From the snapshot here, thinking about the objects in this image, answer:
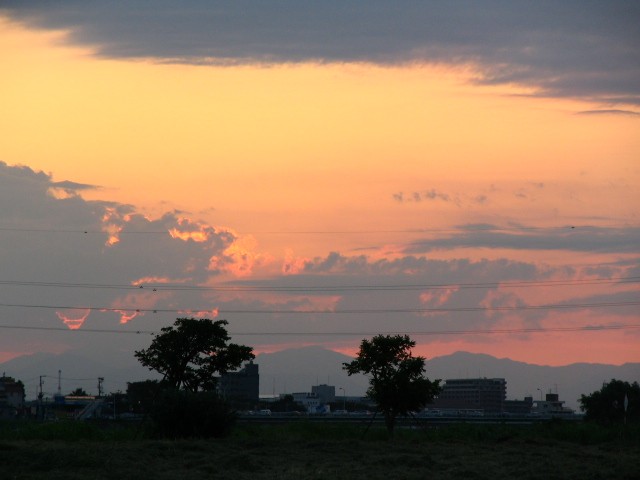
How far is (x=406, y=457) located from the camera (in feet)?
165

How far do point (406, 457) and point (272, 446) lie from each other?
27.7ft

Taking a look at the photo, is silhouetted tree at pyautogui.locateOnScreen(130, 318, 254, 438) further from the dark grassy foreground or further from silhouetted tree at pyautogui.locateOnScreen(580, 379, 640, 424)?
silhouetted tree at pyautogui.locateOnScreen(580, 379, 640, 424)

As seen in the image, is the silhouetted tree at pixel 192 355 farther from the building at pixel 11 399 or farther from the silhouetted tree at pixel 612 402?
the building at pixel 11 399

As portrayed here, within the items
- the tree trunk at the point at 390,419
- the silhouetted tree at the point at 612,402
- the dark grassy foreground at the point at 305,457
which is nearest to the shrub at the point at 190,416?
the dark grassy foreground at the point at 305,457

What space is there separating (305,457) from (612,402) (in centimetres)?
7781

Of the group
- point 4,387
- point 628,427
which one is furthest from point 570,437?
point 4,387

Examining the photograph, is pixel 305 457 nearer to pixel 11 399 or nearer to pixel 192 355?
pixel 192 355

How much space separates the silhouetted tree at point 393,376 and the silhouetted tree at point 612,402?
55.5m

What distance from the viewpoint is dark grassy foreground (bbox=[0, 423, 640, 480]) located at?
44.7 metres

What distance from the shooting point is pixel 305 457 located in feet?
169

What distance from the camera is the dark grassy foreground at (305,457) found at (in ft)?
147

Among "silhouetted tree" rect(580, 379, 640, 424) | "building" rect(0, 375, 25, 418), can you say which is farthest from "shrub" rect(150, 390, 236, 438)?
"building" rect(0, 375, 25, 418)

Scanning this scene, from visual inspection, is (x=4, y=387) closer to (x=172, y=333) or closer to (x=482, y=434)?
(x=172, y=333)

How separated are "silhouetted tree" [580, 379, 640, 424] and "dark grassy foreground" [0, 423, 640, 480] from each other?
5367 centimetres
